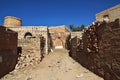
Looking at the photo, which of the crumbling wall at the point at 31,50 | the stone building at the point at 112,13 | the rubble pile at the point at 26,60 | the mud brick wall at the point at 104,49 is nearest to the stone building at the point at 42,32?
the crumbling wall at the point at 31,50

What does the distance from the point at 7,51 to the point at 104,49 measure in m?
5.85

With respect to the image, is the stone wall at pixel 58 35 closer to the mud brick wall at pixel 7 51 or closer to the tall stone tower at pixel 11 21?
the tall stone tower at pixel 11 21

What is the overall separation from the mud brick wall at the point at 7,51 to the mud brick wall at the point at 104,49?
4.80 metres

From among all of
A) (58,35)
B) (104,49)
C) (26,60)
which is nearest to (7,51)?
(26,60)

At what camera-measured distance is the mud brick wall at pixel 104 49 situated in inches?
205

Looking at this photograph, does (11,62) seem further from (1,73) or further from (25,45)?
(25,45)

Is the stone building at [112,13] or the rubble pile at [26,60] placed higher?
the stone building at [112,13]

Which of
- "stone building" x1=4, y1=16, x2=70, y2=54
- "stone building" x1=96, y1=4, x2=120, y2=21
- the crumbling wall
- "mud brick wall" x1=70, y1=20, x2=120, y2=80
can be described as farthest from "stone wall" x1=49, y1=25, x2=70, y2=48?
"mud brick wall" x1=70, y1=20, x2=120, y2=80

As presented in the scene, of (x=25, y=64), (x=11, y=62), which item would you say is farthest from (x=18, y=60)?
(x=11, y=62)

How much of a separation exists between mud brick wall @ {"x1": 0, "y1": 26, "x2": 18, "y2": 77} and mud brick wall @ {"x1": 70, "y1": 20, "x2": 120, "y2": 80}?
4802mm

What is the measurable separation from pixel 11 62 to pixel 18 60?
4.29ft

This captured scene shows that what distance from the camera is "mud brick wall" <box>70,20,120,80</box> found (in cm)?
520

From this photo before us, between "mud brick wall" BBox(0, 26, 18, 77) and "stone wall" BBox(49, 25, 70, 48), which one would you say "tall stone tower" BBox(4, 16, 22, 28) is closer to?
"stone wall" BBox(49, 25, 70, 48)

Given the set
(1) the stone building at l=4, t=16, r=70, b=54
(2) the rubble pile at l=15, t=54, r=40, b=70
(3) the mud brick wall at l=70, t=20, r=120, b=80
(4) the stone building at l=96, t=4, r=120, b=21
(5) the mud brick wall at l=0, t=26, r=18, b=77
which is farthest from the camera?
(1) the stone building at l=4, t=16, r=70, b=54
